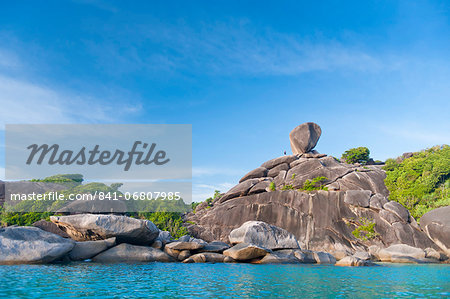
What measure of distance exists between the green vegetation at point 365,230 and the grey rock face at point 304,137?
1913 centimetres

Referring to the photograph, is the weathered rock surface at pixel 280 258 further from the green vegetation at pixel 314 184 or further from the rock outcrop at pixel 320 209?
the green vegetation at pixel 314 184

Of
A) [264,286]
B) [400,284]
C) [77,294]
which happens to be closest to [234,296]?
[264,286]

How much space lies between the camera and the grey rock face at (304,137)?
5422cm

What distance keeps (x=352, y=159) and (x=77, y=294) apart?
57.2 meters

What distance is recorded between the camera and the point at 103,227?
76.1 feet

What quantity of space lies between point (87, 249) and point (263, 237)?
1372cm

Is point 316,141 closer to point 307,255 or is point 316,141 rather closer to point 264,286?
point 307,255

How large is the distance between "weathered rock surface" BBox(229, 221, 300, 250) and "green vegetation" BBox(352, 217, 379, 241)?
11.4 metres

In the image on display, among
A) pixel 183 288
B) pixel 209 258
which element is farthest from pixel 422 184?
pixel 183 288

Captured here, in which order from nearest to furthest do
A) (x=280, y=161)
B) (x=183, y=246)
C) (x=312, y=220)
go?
(x=183, y=246)
(x=312, y=220)
(x=280, y=161)

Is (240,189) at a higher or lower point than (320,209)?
higher

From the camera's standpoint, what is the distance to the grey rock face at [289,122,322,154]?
54219 mm

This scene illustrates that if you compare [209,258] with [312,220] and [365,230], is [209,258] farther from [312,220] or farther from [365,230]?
[365,230]

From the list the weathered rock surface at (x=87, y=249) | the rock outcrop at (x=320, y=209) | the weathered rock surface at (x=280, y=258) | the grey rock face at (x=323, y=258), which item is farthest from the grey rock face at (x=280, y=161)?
the weathered rock surface at (x=87, y=249)
